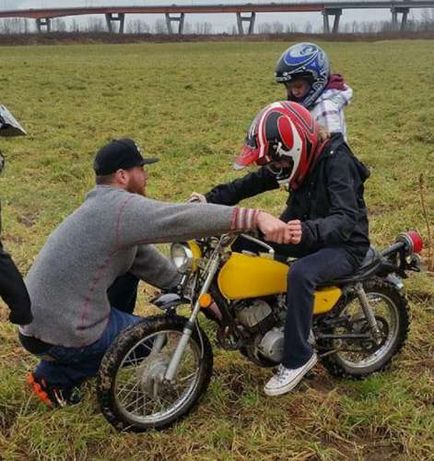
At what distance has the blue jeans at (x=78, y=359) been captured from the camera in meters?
3.35

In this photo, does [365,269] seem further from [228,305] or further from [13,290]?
[13,290]

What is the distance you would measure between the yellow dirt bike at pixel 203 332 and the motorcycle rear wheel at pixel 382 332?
0.01m

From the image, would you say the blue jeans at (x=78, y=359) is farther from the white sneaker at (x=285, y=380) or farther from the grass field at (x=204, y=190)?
the white sneaker at (x=285, y=380)

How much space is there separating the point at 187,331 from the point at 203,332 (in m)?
0.19

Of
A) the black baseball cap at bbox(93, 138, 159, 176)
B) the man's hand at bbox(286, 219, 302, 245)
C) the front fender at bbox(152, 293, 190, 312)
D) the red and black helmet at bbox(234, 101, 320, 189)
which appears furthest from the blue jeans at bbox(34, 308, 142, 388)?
the red and black helmet at bbox(234, 101, 320, 189)

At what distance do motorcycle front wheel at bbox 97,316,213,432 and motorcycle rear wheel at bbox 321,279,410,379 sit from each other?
79 centimetres

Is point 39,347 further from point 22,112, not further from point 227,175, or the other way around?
point 22,112

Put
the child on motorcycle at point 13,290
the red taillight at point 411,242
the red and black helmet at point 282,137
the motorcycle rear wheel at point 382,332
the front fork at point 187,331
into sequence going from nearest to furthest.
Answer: the child on motorcycle at point 13,290, the front fork at point 187,331, the red and black helmet at point 282,137, the motorcycle rear wheel at point 382,332, the red taillight at point 411,242

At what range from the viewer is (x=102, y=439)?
3.27 m

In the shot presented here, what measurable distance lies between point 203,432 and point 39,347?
36.6 inches

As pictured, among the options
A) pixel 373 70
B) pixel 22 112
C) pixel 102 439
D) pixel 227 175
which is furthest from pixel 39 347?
pixel 373 70

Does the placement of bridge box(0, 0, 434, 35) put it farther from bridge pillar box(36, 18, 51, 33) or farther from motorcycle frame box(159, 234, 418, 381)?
motorcycle frame box(159, 234, 418, 381)

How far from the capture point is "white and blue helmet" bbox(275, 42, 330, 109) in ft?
14.4

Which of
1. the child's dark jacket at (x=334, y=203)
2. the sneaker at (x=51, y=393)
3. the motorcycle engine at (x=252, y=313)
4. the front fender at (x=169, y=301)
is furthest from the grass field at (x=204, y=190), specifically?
the child's dark jacket at (x=334, y=203)
